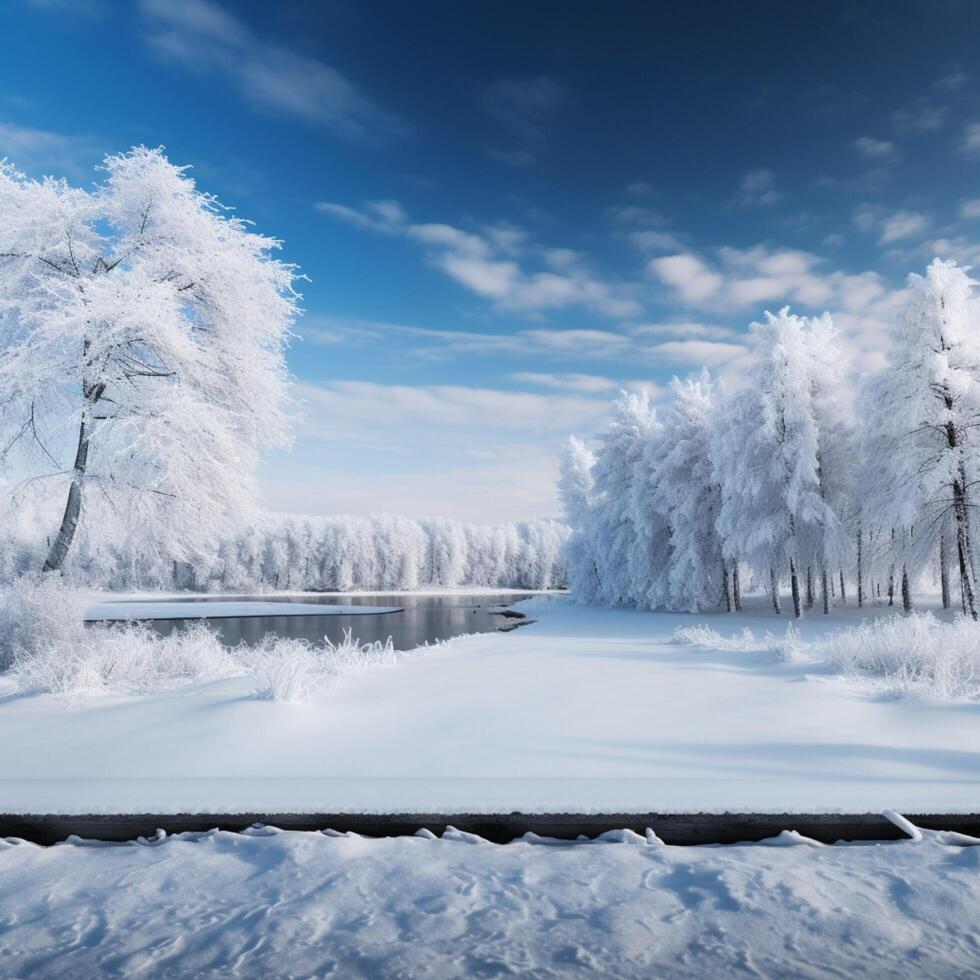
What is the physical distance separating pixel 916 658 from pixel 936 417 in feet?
44.0

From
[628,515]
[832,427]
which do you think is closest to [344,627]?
[628,515]

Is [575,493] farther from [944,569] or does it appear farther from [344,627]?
[944,569]

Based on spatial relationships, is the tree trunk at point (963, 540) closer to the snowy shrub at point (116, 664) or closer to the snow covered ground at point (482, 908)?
the snow covered ground at point (482, 908)

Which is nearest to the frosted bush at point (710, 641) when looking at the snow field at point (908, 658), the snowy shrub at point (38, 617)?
the snow field at point (908, 658)

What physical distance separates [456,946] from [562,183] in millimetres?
19648

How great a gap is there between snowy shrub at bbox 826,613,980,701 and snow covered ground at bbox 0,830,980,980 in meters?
4.74

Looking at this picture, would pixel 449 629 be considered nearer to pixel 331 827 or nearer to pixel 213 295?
pixel 213 295

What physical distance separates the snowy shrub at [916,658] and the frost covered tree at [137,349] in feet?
35.2

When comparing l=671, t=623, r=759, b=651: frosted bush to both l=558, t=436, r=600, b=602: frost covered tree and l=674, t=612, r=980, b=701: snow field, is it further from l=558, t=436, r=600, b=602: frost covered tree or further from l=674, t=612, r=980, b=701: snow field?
l=558, t=436, r=600, b=602: frost covered tree

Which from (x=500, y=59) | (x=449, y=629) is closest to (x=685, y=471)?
(x=449, y=629)

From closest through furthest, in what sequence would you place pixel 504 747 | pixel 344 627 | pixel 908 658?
pixel 504 747, pixel 908 658, pixel 344 627

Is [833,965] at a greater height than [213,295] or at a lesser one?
lesser

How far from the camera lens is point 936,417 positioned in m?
18.7

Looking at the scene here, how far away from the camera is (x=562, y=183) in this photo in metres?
18.5
